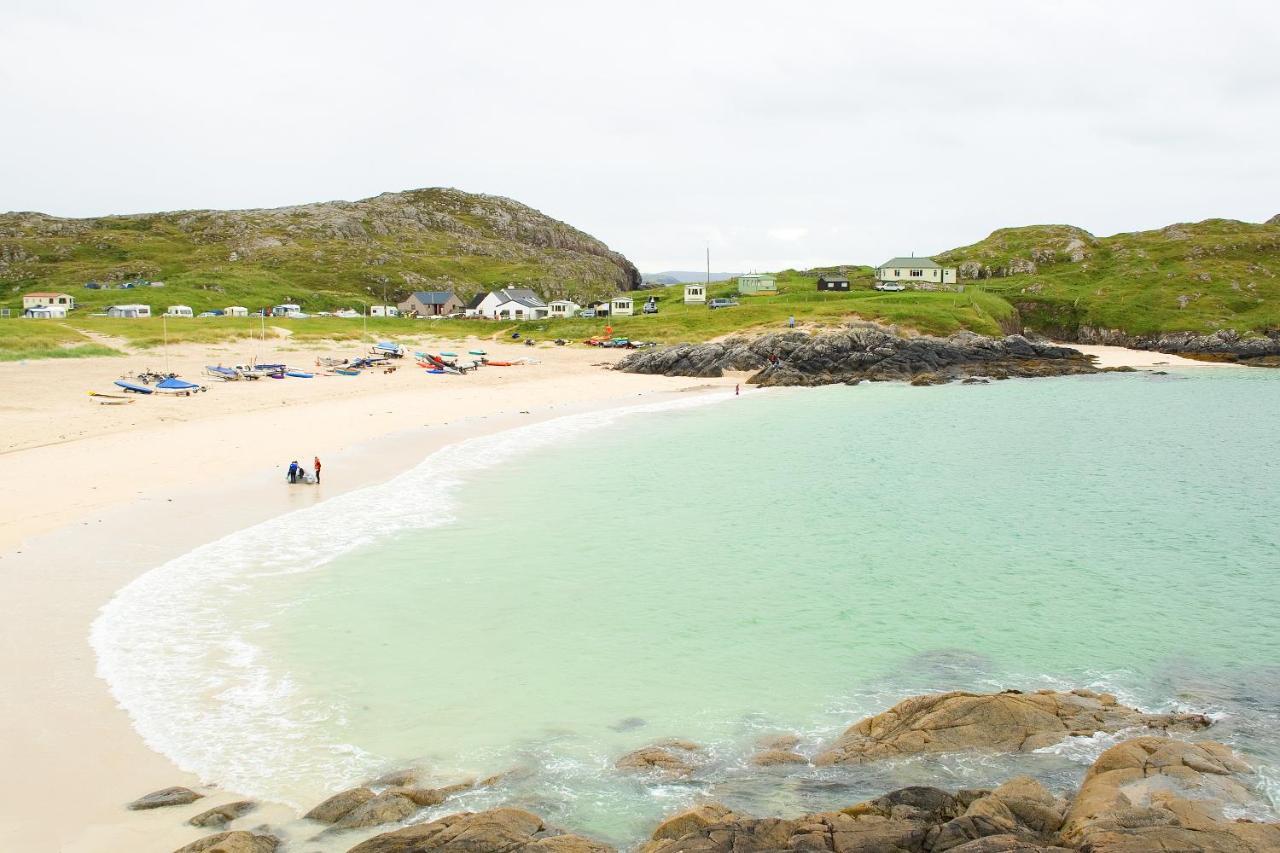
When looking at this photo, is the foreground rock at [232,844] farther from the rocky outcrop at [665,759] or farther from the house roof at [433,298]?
the house roof at [433,298]

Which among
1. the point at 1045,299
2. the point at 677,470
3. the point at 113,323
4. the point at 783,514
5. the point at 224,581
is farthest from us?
the point at 1045,299

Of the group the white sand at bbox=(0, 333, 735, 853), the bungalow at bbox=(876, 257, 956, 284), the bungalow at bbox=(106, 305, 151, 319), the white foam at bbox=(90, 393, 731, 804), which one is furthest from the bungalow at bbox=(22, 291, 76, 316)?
the bungalow at bbox=(876, 257, 956, 284)

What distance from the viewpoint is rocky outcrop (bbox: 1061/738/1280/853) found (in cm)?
1052

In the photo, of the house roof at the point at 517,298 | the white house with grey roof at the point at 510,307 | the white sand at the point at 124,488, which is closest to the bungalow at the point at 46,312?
the white sand at the point at 124,488

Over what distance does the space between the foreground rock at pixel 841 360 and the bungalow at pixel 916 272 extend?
47.3 meters

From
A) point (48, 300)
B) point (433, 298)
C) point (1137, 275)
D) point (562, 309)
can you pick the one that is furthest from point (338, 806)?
point (1137, 275)

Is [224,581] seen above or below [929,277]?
below

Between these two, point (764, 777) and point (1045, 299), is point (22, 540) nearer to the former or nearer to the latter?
point (764, 777)

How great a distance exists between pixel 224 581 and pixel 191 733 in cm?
821

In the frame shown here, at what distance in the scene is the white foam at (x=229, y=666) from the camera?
1392 centimetres

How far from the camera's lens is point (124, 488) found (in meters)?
30.8

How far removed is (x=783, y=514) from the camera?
32.5 m

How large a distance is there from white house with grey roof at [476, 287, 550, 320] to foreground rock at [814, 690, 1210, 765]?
377ft

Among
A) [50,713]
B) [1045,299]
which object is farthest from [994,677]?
[1045,299]
